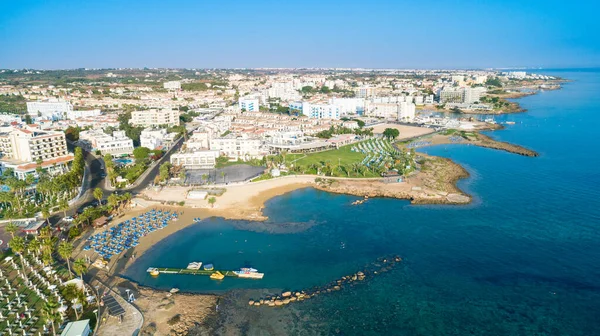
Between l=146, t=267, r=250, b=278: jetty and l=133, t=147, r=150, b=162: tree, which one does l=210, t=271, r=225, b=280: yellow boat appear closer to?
l=146, t=267, r=250, b=278: jetty

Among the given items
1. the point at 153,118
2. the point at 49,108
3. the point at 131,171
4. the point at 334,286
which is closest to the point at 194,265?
the point at 334,286

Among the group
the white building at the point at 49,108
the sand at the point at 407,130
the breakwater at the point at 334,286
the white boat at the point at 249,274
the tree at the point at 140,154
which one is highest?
the white building at the point at 49,108

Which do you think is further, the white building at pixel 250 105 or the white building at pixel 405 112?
the white building at pixel 250 105

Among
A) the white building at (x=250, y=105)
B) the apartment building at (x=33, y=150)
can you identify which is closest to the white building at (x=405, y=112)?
the white building at (x=250, y=105)

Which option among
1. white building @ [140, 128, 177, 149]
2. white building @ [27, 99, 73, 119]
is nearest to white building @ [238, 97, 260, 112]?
white building @ [140, 128, 177, 149]

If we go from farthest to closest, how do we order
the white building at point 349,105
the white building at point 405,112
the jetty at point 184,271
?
the white building at point 349,105 → the white building at point 405,112 → the jetty at point 184,271

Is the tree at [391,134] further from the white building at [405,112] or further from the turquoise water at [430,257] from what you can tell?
the turquoise water at [430,257]
